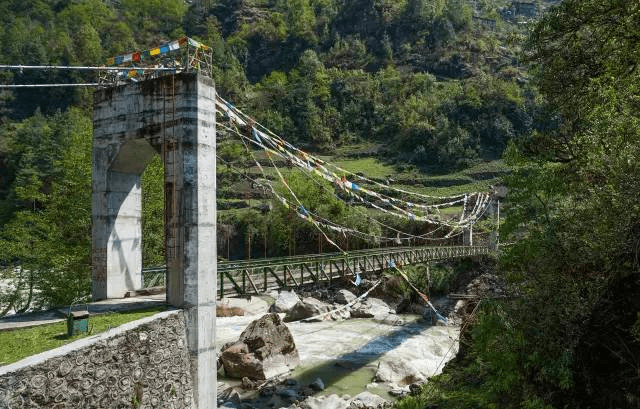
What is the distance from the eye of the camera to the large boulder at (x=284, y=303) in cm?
1994

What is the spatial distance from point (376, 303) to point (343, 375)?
30.4 feet

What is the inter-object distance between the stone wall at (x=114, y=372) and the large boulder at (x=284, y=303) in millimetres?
12400

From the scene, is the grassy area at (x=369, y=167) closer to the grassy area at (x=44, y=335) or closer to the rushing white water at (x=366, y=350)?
the rushing white water at (x=366, y=350)

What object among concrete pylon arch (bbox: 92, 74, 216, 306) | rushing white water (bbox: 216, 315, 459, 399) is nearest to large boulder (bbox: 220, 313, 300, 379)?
rushing white water (bbox: 216, 315, 459, 399)

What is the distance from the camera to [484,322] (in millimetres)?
6184

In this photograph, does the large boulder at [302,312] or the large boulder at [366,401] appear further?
the large boulder at [302,312]

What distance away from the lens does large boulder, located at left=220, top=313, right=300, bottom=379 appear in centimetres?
1188

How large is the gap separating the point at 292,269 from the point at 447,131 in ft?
136

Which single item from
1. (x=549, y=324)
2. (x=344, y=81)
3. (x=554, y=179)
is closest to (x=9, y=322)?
(x=549, y=324)

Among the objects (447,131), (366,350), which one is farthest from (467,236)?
(447,131)

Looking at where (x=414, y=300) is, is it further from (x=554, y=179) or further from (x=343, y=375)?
(x=554, y=179)

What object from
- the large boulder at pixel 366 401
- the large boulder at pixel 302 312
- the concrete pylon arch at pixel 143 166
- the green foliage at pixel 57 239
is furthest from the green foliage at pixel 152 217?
the large boulder at pixel 366 401

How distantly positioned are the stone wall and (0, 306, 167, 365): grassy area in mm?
271

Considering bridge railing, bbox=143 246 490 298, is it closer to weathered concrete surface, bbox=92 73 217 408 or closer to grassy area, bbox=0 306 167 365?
weathered concrete surface, bbox=92 73 217 408
